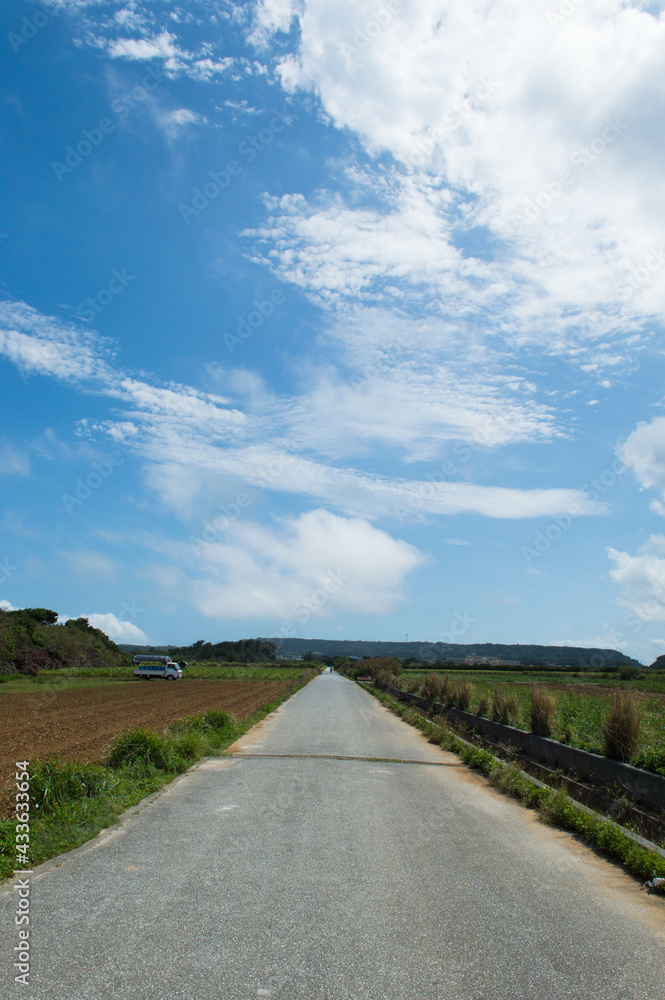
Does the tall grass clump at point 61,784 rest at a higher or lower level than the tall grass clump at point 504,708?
lower

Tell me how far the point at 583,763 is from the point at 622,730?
1102mm

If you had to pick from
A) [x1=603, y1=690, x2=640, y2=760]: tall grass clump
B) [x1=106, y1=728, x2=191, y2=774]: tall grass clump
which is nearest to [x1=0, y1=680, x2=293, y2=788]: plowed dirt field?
[x1=106, y1=728, x2=191, y2=774]: tall grass clump

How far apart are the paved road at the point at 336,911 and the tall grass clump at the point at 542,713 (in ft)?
14.2

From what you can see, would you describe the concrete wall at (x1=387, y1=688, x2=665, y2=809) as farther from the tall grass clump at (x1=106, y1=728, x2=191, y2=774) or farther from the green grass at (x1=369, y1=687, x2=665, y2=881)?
the tall grass clump at (x1=106, y1=728, x2=191, y2=774)

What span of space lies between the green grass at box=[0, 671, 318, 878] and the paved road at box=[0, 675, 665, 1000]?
0.43 meters

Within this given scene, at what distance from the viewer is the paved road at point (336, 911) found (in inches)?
143

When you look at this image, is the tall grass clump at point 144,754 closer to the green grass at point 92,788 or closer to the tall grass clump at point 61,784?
the green grass at point 92,788

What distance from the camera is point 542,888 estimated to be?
540 cm

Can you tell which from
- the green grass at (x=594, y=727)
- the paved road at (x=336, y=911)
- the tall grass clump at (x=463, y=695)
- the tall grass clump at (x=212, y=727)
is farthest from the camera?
the tall grass clump at (x=463, y=695)

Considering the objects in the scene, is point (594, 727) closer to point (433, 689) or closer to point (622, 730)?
point (622, 730)

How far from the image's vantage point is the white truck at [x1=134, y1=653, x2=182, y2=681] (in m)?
63.0

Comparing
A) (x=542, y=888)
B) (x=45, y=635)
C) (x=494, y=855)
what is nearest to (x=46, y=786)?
(x=494, y=855)

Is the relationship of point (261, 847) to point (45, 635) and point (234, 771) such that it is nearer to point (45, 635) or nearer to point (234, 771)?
point (234, 771)

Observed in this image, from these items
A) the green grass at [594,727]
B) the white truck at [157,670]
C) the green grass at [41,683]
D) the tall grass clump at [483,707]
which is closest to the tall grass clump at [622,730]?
the green grass at [594,727]
